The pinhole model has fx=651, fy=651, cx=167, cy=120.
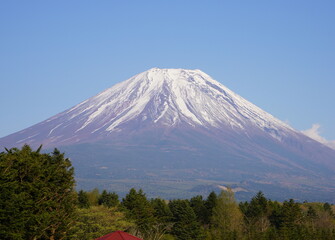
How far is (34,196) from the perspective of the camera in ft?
138

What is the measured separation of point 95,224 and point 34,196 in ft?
47.6

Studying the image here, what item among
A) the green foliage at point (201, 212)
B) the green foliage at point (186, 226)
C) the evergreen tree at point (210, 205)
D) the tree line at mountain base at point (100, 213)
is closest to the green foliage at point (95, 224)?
the tree line at mountain base at point (100, 213)

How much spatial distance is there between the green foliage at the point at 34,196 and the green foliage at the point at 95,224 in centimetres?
839

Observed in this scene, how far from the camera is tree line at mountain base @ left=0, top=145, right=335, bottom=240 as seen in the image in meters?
39.9

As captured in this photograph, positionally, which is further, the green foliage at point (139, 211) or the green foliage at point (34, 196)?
the green foliage at point (139, 211)

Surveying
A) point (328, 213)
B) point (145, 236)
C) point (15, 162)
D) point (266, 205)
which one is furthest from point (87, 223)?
point (328, 213)

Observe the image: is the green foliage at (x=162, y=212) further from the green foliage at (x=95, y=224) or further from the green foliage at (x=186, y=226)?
the green foliage at (x=95, y=224)

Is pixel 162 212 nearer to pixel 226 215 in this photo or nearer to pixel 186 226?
pixel 226 215

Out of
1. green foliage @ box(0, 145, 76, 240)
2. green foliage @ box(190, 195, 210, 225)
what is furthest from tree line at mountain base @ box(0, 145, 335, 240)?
green foliage @ box(190, 195, 210, 225)

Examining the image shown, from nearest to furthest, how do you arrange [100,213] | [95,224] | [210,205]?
[95,224], [100,213], [210,205]

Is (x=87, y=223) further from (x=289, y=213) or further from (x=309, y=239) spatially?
(x=289, y=213)

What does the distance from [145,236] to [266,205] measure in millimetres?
20901

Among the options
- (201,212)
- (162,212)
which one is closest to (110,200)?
(162,212)

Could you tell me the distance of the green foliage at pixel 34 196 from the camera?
37.6 metres
